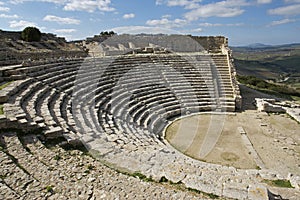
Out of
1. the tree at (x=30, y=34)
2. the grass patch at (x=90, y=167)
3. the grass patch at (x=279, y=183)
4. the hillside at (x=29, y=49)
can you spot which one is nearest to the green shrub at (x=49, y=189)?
the grass patch at (x=90, y=167)

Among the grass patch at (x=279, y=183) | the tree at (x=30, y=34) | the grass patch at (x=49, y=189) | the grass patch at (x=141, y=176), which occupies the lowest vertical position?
the grass patch at (x=279, y=183)

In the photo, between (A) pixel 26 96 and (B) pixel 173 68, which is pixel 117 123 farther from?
(B) pixel 173 68

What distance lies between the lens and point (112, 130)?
881 centimetres

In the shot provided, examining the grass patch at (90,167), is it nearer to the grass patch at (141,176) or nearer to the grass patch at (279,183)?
the grass patch at (141,176)

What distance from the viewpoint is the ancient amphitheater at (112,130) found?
15.3 ft

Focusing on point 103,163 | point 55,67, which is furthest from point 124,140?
point 55,67

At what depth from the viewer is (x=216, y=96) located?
53.8 feet

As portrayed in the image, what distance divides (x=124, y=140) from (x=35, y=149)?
2907mm

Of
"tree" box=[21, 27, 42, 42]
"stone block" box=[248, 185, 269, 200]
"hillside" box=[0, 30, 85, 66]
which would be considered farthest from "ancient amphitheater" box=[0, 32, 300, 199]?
"tree" box=[21, 27, 42, 42]

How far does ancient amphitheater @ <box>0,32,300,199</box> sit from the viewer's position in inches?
184

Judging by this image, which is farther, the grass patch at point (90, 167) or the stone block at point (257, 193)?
the grass patch at point (90, 167)

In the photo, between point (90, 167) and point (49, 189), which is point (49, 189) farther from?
point (90, 167)

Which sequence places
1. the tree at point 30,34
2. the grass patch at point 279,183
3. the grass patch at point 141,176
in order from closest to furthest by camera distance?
the grass patch at point 141,176 < the grass patch at point 279,183 < the tree at point 30,34

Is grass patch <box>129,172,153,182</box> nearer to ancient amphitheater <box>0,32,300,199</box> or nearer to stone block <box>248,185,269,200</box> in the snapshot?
ancient amphitheater <box>0,32,300,199</box>
